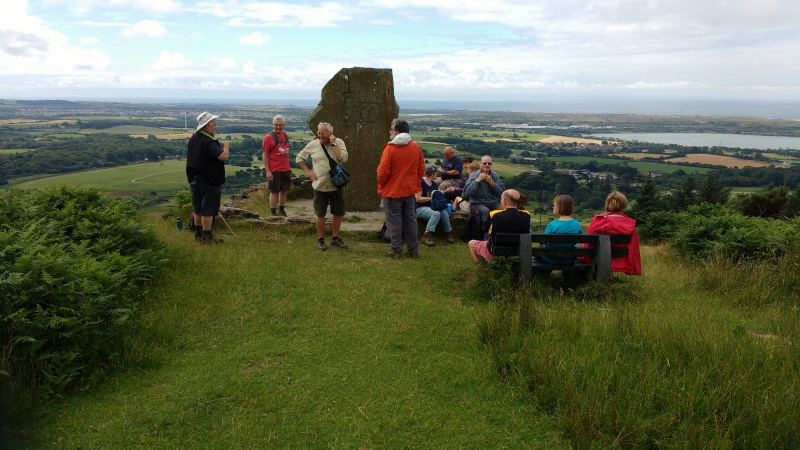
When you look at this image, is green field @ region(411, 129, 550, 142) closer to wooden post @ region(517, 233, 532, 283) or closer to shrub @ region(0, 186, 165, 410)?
wooden post @ region(517, 233, 532, 283)

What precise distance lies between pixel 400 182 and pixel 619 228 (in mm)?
3233

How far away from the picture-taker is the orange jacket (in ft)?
25.0

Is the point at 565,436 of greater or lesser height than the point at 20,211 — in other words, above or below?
below

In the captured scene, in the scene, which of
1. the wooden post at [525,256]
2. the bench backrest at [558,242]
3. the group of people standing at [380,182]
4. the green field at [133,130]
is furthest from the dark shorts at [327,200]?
the green field at [133,130]

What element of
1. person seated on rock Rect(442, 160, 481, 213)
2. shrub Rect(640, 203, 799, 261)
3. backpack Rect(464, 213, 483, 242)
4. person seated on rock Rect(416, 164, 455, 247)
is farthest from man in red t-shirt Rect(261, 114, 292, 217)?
shrub Rect(640, 203, 799, 261)

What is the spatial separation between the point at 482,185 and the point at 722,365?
566 centimetres

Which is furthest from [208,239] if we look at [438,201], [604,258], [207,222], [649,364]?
[649,364]

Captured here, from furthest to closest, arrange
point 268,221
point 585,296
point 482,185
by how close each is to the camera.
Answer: point 268,221
point 482,185
point 585,296

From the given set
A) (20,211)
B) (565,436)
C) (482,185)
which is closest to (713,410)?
(565,436)

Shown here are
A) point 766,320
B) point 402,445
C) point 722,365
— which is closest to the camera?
point 402,445

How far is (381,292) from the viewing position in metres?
6.13

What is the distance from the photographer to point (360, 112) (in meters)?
11.4

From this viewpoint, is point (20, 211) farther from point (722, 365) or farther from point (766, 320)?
point (766, 320)

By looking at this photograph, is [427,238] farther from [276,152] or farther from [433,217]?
[276,152]
